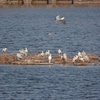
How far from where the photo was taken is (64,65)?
3525 cm

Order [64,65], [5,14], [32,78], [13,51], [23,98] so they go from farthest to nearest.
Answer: [5,14] → [13,51] → [64,65] → [32,78] → [23,98]

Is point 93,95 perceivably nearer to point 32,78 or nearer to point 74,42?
point 32,78

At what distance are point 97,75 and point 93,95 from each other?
4.37 m

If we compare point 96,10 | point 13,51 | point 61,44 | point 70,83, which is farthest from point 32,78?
point 96,10

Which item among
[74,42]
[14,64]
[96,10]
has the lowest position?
[96,10]

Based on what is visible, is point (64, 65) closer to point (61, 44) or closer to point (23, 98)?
point (23, 98)

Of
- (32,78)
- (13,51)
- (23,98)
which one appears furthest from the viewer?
(13,51)

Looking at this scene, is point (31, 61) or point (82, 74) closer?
point (82, 74)

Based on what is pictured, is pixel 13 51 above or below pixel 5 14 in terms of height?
above

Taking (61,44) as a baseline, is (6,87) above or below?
above

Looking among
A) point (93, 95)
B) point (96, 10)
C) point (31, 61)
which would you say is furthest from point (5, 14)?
point (93, 95)

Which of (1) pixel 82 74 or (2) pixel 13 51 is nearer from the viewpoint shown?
(1) pixel 82 74

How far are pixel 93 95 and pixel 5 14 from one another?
74313 millimetres

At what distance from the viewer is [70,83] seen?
30703 millimetres
